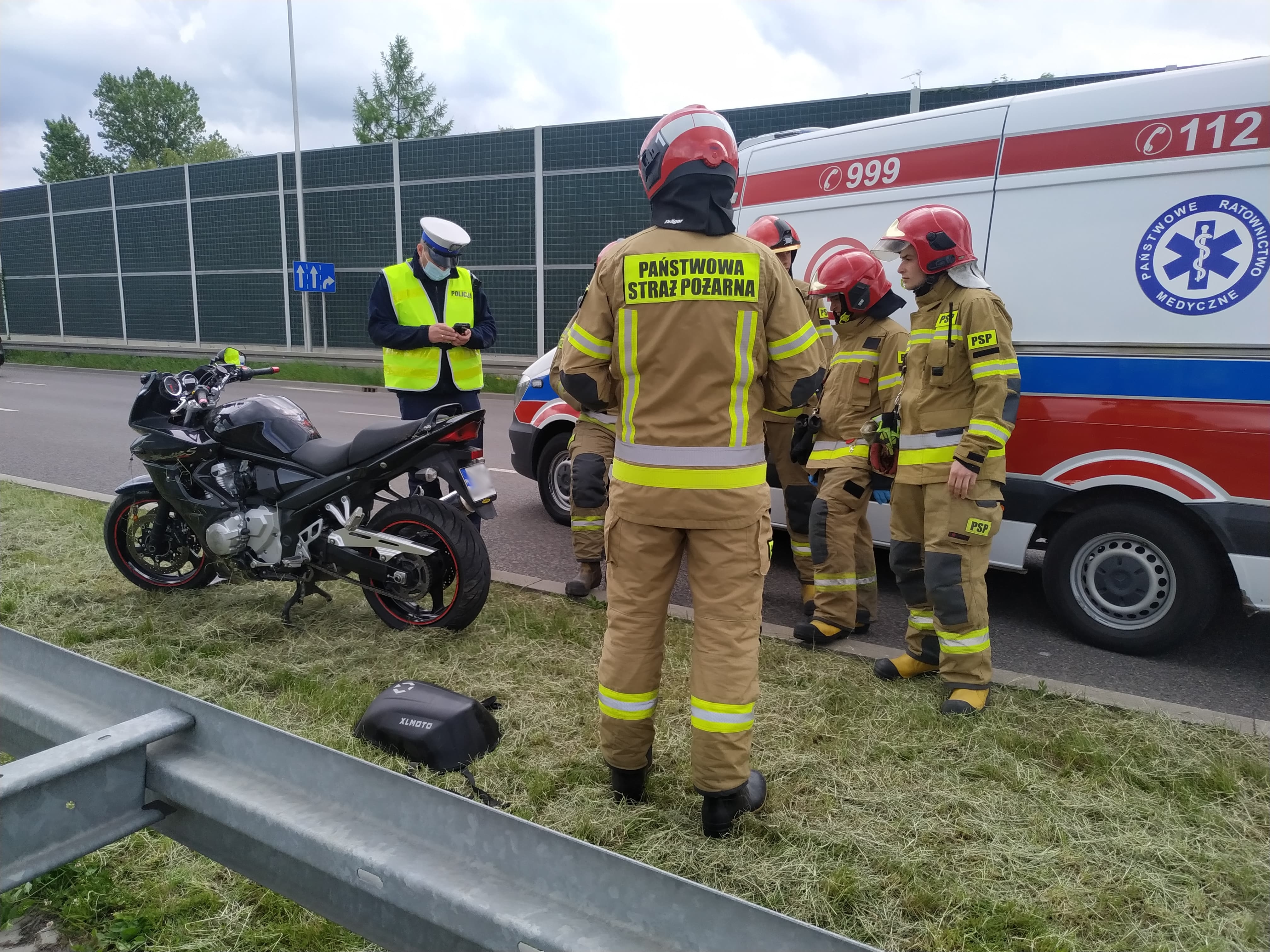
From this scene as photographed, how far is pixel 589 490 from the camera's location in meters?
5.01

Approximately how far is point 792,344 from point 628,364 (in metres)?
0.51

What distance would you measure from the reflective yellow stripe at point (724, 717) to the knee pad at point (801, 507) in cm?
233

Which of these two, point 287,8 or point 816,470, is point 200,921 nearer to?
point 816,470

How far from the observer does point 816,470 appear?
4805 mm

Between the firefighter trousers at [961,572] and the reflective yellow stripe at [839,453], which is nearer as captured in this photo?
→ the firefighter trousers at [961,572]

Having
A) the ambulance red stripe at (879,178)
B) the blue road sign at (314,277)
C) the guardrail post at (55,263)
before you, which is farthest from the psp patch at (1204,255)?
the guardrail post at (55,263)

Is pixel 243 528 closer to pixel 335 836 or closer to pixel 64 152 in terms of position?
pixel 335 836

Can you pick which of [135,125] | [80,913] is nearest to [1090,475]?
[80,913]

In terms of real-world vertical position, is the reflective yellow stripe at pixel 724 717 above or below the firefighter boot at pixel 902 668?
above

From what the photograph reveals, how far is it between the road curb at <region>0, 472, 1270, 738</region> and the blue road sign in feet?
59.9

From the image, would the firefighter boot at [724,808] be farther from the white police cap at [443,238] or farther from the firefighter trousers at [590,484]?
the white police cap at [443,238]

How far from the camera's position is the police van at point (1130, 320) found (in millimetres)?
3867

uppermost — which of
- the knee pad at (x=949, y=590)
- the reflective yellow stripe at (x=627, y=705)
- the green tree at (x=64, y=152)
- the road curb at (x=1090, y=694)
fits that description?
the green tree at (x=64, y=152)

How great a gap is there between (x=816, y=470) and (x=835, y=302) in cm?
91
